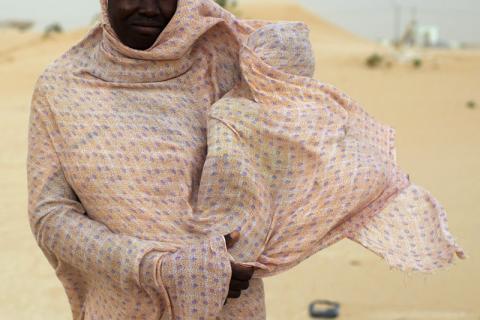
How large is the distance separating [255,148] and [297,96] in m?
0.24

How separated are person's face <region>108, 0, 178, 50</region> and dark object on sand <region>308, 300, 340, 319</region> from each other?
385 cm

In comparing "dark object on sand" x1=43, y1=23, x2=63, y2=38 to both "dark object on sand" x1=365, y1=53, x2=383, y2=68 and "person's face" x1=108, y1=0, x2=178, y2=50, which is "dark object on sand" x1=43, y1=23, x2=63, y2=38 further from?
"person's face" x1=108, y1=0, x2=178, y2=50

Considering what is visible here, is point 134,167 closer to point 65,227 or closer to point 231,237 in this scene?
point 65,227

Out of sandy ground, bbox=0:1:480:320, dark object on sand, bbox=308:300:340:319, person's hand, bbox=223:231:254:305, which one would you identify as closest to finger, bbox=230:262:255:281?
person's hand, bbox=223:231:254:305

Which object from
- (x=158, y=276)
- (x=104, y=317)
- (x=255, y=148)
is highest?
(x=255, y=148)

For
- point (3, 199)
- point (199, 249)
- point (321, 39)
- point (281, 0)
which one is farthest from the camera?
point (281, 0)

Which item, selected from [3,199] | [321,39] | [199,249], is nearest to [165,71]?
[199,249]

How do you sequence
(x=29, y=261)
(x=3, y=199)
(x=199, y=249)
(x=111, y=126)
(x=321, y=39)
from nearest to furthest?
→ (x=199, y=249)
(x=111, y=126)
(x=29, y=261)
(x=3, y=199)
(x=321, y=39)

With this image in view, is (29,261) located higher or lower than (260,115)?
lower

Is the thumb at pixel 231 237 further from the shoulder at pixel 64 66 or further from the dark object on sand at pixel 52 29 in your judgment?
the dark object on sand at pixel 52 29

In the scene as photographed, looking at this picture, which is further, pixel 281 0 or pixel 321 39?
pixel 281 0

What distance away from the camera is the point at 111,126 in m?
2.55

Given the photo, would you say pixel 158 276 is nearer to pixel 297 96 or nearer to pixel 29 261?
pixel 297 96

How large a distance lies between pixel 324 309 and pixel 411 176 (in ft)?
19.7
